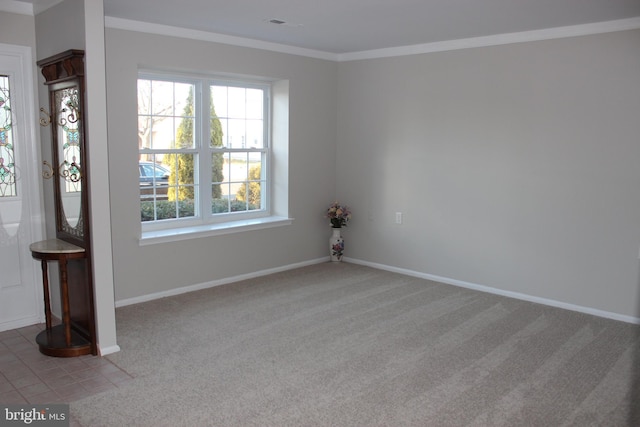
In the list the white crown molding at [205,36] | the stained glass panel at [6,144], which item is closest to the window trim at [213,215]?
the white crown molding at [205,36]

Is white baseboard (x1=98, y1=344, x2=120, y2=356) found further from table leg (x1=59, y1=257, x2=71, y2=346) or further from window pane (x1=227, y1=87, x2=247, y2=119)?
window pane (x1=227, y1=87, x2=247, y2=119)

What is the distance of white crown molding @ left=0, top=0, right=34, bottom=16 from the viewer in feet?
12.6

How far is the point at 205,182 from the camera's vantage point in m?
5.35

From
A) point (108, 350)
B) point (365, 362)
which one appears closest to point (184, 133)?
point (108, 350)

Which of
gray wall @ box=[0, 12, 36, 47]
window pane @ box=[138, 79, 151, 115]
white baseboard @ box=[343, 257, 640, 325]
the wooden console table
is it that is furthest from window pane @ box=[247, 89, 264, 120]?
the wooden console table

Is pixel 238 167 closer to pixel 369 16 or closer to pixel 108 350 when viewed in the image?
pixel 369 16

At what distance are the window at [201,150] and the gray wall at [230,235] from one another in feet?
0.88

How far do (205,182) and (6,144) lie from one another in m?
1.84

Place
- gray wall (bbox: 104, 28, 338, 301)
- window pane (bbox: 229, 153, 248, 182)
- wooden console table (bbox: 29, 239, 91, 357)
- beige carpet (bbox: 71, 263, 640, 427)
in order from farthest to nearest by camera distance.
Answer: window pane (bbox: 229, 153, 248, 182)
gray wall (bbox: 104, 28, 338, 301)
wooden console table (bbox: 29, 239, 91, 357)
beige carpet (bbox: 71, 263, 640, 427)

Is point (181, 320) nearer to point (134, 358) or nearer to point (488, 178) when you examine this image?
point (134, 358)

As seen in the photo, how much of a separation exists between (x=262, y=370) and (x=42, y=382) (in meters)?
1.33

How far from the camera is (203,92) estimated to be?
524 cm

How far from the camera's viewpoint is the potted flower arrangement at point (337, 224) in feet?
20.4

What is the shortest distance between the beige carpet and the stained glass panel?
53.0 inches
